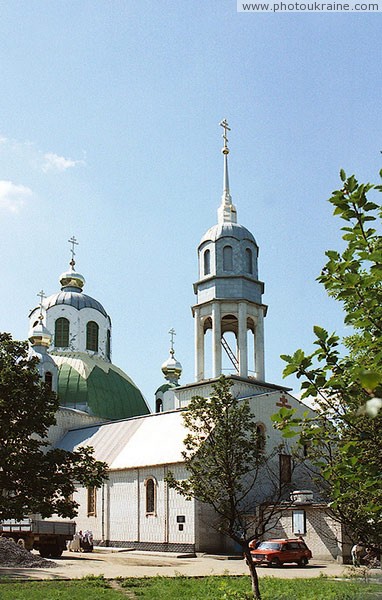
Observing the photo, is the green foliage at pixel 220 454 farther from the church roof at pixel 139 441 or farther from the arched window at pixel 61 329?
the arched window at pixel 61 329

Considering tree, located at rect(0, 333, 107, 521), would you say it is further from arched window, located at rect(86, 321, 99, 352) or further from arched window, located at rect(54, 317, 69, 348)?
arched window, located at rect(86, 321, 99, 352)

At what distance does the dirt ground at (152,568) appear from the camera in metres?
21.7

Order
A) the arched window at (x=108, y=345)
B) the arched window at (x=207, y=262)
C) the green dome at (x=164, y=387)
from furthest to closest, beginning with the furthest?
the green dome at (x=164, y=387), the arched window at (x=108, y=345), the arched window at (x=207, y=262)

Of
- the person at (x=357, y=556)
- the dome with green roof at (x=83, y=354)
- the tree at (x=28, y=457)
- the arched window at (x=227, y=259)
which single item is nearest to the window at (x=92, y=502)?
the dome with green roof at (x=83, y=354)

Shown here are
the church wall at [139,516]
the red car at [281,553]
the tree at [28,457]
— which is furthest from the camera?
the church wall at [139,516]

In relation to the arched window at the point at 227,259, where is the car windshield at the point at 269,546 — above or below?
below

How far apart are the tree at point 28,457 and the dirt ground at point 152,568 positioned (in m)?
4.88

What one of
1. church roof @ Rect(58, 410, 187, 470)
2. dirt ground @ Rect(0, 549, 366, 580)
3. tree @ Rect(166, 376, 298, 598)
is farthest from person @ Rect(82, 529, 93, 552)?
tree @ Rect(166, 376, 298, 598)

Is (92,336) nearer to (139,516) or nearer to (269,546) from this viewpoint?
(139,516)

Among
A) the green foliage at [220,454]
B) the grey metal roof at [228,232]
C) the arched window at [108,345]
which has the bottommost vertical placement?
the green foliage at [220,454]

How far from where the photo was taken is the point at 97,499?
37.9 m

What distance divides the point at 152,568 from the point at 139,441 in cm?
1371

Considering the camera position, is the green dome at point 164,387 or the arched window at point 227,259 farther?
the green dome at point 164,387

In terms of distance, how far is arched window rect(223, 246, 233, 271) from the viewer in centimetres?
3766
